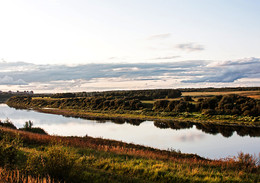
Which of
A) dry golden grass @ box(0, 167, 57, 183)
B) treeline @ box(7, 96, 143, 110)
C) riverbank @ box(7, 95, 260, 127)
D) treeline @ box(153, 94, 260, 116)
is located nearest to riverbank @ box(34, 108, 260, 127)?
riverbank @ box(7, 95, 260, 127)

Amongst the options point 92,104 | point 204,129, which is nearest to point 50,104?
point 92,104

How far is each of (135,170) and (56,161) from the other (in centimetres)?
329

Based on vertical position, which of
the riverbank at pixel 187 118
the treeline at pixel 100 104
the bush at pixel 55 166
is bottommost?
the riverbank at pixel 187 118

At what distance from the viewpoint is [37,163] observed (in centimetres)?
823

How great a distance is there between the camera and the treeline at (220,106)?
55237mm

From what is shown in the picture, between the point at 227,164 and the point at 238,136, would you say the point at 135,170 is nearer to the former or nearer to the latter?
the point at 227,164

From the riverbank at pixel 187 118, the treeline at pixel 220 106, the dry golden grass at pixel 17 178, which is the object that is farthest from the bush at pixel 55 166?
the treeline at pixel 220 106

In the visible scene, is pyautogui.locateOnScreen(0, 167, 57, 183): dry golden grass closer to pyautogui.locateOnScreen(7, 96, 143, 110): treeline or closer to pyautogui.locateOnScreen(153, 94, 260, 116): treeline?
pyautogui.locateOnScreen(153, 94, 260, 116): treeline

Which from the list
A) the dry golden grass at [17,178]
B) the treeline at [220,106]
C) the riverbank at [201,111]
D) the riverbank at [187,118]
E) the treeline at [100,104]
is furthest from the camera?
the treeline at [100,104]

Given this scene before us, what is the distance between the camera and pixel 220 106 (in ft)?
196

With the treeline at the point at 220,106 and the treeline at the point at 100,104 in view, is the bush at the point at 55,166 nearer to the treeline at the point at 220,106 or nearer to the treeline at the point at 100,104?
the treeline at the point at 220,106

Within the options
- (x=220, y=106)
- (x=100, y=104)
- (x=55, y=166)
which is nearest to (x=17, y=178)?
(x=55, y=166)

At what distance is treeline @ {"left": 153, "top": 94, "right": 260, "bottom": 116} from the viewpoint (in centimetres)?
5524

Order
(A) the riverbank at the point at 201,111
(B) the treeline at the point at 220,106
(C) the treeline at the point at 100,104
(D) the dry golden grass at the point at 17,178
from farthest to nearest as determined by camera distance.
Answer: (C) the treeline at the point at 100,104
(B) the treeline at the point at 220,106
(A) the riverbank at the point at 201,111
(D) the dry golden grass at the point at 17,178
